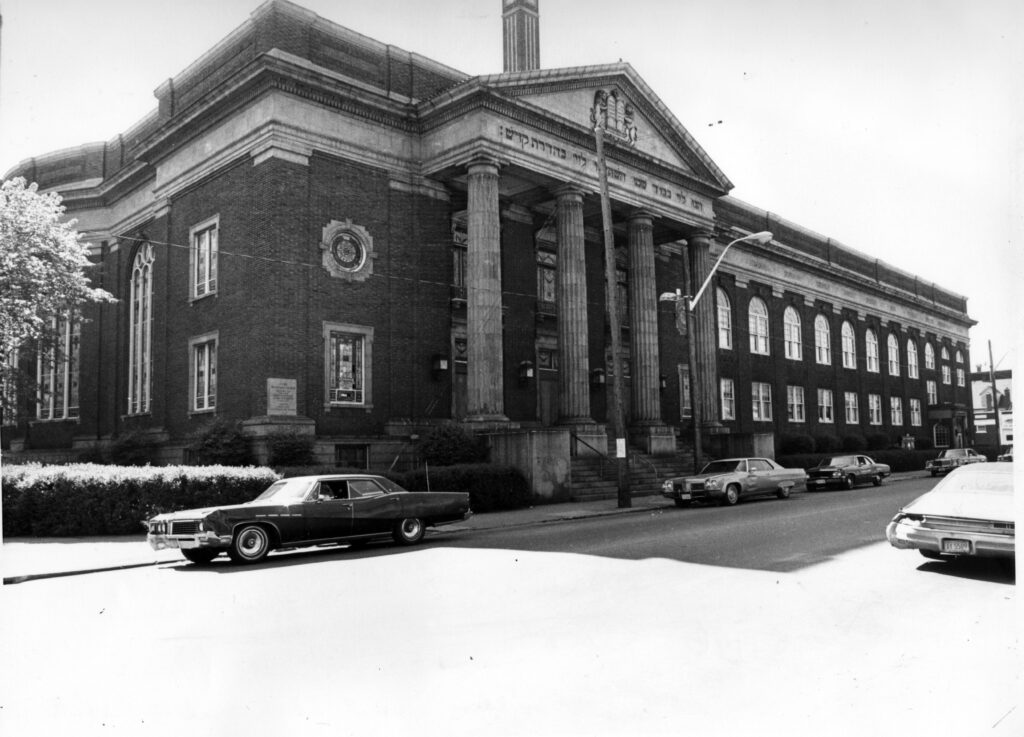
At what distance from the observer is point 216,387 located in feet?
84.5

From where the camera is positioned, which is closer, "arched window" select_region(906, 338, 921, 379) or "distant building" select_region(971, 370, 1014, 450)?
"arched window" select_region(906, 338, 921, 379)

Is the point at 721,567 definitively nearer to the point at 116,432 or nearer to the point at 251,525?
the point at 251,525

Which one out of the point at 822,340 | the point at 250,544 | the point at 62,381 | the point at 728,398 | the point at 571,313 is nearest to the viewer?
the point at 250,544

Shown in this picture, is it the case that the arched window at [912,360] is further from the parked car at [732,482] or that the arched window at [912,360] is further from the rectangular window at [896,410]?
the parked car at [732,482]

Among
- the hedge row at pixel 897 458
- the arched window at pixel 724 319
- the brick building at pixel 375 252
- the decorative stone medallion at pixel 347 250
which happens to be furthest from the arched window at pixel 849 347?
the decorative stone medallion at pixel 347 250

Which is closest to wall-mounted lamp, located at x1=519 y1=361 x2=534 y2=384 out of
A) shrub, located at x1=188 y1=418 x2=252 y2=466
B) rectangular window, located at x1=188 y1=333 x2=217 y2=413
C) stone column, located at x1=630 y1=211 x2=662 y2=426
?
stone column, located at x1=630 y1=211 x2=662 y2=426

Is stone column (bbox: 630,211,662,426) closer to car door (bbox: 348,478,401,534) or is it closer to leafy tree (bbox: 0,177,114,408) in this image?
car door (bbox: 348,478,401,534)

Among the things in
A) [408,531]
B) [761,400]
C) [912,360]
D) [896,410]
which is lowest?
[408,531]

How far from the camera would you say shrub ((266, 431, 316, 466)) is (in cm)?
2286

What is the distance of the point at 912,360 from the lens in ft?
207

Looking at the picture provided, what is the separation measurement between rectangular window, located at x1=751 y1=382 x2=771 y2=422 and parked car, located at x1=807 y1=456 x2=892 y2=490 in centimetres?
1150

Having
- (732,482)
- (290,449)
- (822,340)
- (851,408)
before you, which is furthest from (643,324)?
(851,408)

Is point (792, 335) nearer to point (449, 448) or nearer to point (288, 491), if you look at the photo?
point (449, 448)

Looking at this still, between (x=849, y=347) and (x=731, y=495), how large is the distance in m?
35.3
